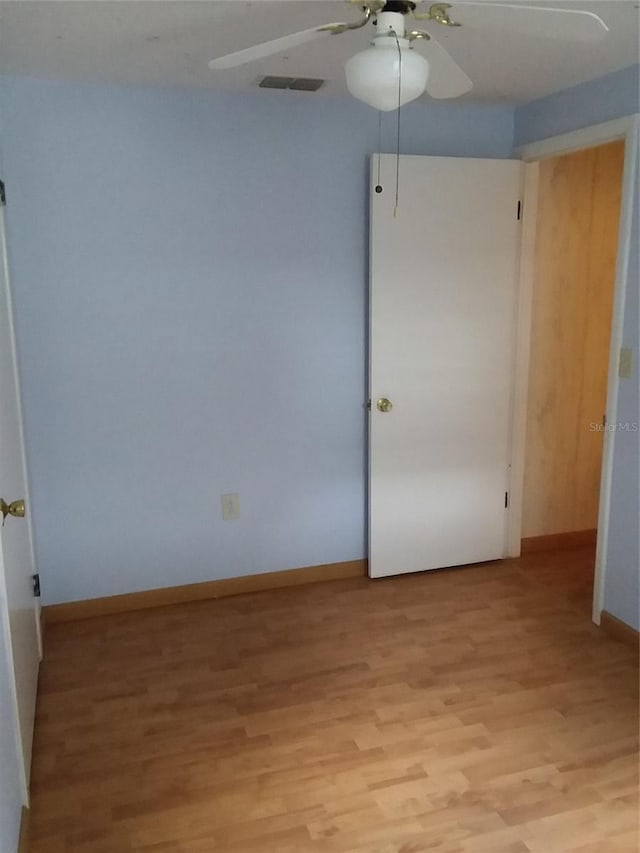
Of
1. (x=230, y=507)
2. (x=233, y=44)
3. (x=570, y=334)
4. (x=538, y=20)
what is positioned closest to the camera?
Result: (x=538, y=20)

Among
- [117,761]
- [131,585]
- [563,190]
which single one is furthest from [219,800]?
[563,190]

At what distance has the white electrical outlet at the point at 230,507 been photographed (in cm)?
325

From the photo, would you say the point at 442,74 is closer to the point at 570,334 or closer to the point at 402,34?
the point at 402,34

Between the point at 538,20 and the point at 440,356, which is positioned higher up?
the point at 538,20

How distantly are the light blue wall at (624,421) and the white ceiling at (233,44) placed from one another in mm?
78

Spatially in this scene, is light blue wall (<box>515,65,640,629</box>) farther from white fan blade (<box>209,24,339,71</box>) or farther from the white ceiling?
white fan blade (<box>209,24,339,71</box>)

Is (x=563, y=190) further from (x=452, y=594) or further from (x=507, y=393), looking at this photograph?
(x=452, y=594)

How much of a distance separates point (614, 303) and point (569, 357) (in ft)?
3.13

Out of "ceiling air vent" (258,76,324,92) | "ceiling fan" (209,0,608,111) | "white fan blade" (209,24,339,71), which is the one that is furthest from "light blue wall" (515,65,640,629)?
"white fan blade" (209,24,339,71)

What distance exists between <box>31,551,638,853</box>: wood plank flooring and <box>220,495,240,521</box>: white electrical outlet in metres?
0.39

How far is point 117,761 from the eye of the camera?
2209 millimetres

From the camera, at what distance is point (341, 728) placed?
236 cm
